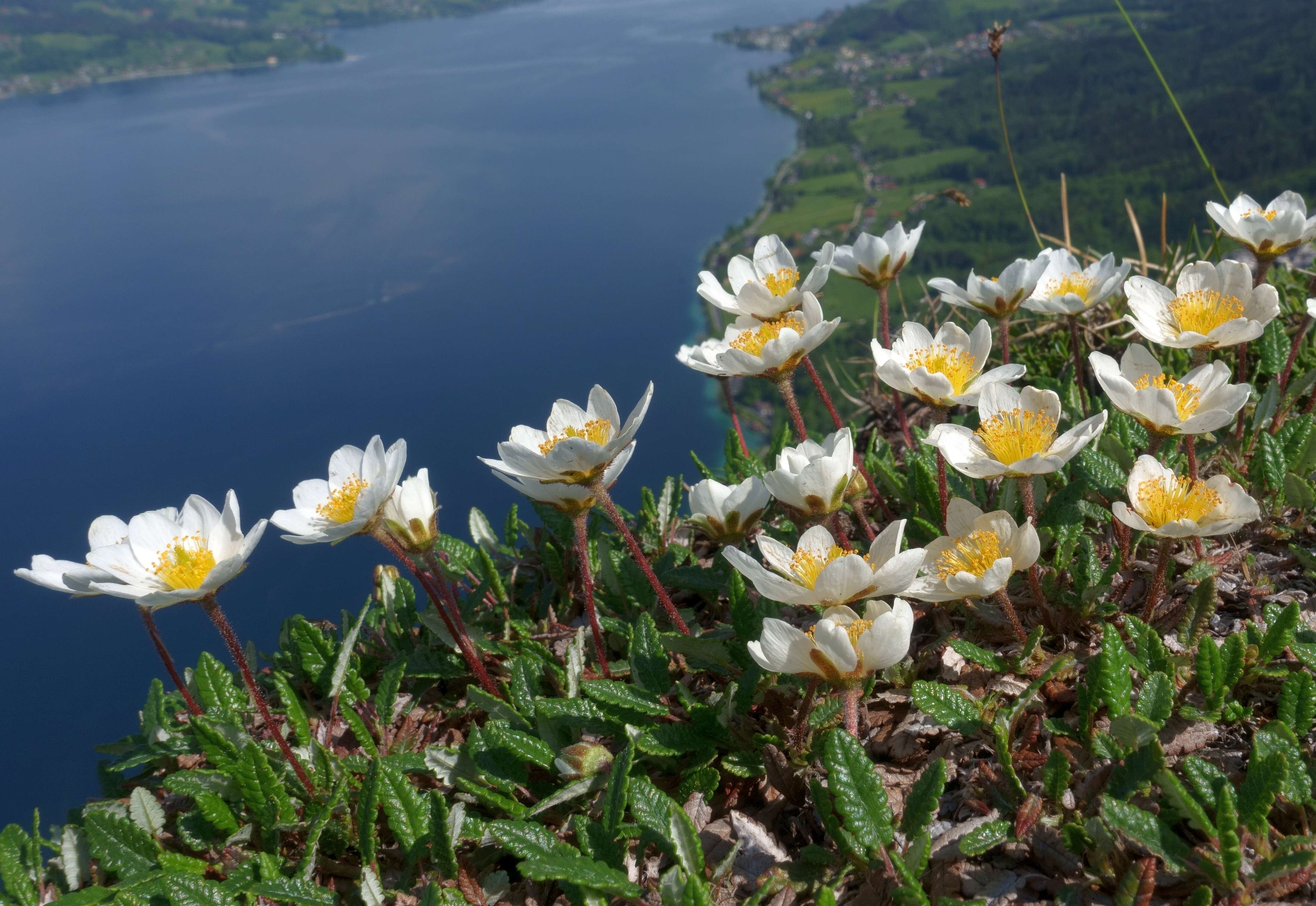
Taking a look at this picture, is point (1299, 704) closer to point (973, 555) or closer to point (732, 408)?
point (973, 555)

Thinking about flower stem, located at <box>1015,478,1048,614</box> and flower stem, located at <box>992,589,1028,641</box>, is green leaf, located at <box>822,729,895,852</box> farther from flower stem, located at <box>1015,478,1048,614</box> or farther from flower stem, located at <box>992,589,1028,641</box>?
flower stem, located at <box>1015,478,1048,614</box>

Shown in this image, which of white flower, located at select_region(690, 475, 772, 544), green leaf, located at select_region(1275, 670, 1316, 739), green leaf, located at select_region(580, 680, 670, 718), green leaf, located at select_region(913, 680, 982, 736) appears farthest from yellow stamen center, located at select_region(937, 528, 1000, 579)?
green leaf, located at select_region(580, 680, 670, 718)

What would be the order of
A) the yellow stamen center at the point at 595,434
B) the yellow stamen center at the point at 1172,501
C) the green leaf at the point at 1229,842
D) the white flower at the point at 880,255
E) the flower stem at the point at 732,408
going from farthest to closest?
the flower stem at the point at 732,408 → the white flower at the point at 880,255 → the yellow stamen center at the point at 595,434 → the yellow stamen center at the point at 1172,501 → the green leaf at the point at 1229,842

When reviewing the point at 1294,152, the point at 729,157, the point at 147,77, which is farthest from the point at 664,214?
the point at 147,77

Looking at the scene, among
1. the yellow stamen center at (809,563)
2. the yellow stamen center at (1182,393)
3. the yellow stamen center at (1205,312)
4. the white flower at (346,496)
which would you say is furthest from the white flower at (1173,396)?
the white flower at (346,496)

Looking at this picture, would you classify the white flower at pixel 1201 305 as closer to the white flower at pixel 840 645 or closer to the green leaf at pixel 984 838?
the white flower at pixel 840 645
